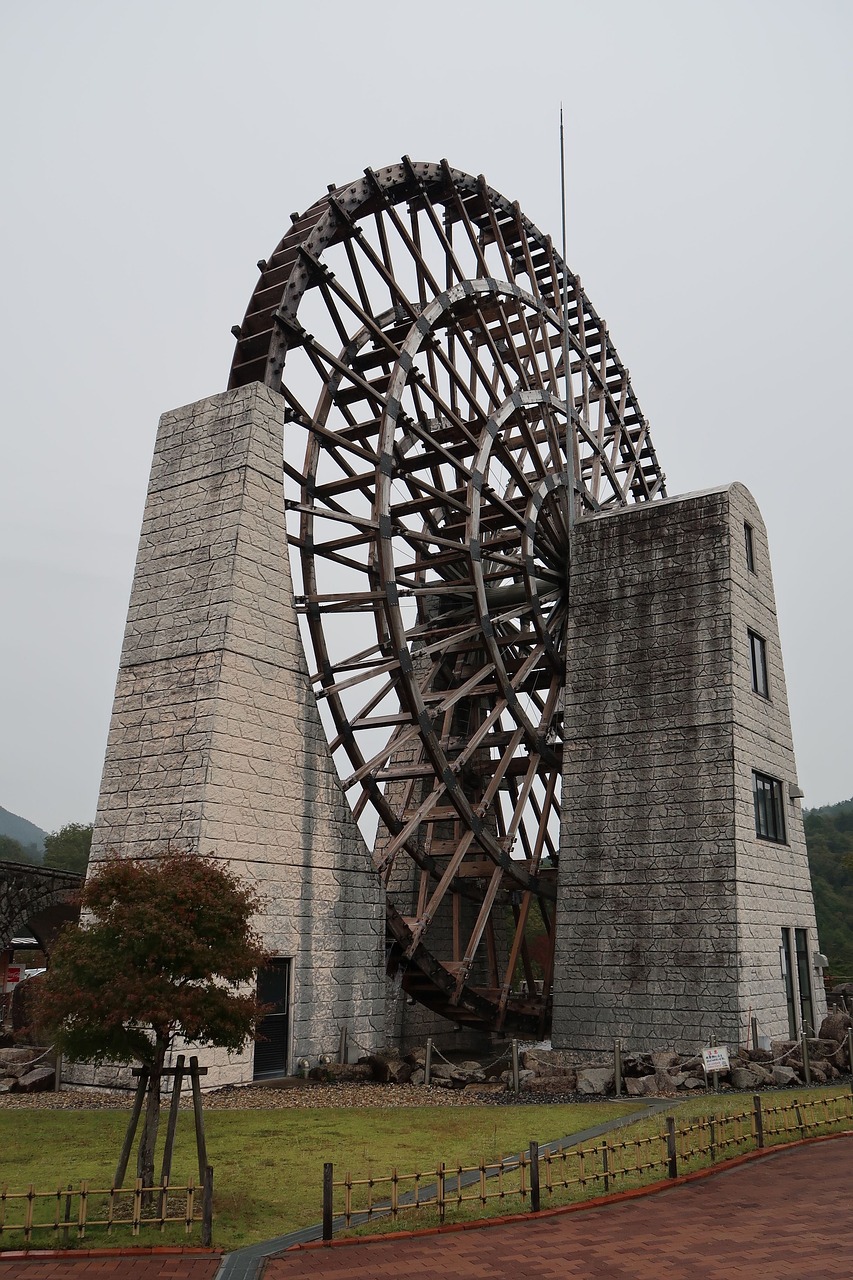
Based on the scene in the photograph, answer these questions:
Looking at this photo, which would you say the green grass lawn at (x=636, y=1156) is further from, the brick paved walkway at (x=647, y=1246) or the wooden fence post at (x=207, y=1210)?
the wooden fence post at (x=207, y=1210)

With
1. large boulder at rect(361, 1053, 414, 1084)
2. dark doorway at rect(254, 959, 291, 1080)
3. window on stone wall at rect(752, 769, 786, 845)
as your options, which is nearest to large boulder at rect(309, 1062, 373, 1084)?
large boulder at rect(361, 1053, 414, 1084)

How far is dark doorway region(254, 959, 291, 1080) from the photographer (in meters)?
15.2

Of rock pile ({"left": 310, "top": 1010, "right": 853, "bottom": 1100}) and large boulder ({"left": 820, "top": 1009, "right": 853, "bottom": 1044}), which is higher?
large boulder ({"left": 820, "top": 1009, "right": 853, "bottom": 1044})

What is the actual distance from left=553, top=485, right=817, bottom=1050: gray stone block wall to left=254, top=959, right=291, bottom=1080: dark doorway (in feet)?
16.6

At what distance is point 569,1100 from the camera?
1425 cm

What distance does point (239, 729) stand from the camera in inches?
599

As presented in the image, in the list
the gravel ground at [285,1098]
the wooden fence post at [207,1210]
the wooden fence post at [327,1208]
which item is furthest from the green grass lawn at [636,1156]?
the gravel ground at [285,1098]

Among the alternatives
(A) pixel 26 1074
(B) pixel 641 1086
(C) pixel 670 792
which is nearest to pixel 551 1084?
(B) pixel 641 1086

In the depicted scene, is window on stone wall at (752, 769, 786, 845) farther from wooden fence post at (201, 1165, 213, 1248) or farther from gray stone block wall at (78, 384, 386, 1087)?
wooden fence post at (201, 1165, 213, 1248)

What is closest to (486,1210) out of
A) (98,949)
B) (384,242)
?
(98,949)

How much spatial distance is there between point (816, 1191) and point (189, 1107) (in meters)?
7.24

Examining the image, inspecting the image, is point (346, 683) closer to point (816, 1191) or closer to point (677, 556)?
point (677, 556)

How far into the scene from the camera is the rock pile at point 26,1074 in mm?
14305

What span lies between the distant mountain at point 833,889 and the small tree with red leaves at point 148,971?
4025cm
